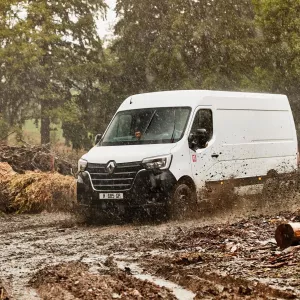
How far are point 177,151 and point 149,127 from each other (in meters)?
1.03

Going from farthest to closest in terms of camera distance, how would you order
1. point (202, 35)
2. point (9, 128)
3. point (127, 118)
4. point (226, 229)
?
point (9, 128) < point (202, 35) < point (127, 118) < point (226, 229)

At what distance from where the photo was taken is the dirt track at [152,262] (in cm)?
614

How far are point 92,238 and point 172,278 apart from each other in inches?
144

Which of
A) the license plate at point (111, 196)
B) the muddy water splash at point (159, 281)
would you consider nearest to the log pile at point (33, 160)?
the license plate at point (111, 196)

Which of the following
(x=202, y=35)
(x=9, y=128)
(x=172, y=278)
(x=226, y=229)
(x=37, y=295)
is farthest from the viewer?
(x=9, y=128)

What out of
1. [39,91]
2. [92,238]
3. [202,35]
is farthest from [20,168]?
[39,91]

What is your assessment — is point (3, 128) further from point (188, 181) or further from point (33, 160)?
point (188, 181)

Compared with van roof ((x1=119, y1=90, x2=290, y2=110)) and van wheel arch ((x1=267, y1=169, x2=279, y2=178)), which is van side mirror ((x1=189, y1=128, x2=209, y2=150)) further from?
van wheel arch ((x1=267, y1=169, x2=279, y2=178))

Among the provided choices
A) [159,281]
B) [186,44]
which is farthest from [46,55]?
[159,281]

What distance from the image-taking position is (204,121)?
12.8 meters

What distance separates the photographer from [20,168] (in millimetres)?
17500

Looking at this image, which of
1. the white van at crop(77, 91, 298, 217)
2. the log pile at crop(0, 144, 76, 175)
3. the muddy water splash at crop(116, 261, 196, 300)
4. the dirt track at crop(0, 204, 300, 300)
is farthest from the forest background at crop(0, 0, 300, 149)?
the muddy water splash at crop(116, 261, 196, 300)

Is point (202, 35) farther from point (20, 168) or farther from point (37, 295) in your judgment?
point (37, 295)

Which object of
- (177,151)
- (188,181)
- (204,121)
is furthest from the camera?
(204,121)
